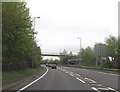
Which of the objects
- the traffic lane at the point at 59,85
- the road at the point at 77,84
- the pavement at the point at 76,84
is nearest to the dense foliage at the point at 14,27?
the pavement at the point at 76,84

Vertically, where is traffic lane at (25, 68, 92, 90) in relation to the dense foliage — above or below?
below

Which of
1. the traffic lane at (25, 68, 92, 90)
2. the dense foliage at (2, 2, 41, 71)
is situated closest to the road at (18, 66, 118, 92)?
the traffic lane at (25, 68, 92, 90)

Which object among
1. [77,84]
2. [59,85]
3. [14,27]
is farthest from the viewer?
[14,27]

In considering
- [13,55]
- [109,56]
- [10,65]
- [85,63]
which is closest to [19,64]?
[10,65]

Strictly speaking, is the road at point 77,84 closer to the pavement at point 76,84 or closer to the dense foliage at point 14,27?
the pavement at point 76,84

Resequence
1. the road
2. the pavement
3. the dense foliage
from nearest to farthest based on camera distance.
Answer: the pavement < the road < the dense foliage

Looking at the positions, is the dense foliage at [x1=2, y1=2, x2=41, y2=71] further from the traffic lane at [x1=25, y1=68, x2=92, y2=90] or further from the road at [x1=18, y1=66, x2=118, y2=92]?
the traffic lane at [x1=25, y1=68, x2=92, y2=90]

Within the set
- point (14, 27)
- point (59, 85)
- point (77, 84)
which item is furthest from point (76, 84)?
point (14, 27)

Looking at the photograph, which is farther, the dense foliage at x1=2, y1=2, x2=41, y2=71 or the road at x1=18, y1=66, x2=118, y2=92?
the dense foliage at x1=2, y1=2, x2=41, y2=71

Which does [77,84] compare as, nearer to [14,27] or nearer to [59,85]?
[59,85]

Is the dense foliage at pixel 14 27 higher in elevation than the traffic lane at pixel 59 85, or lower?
higher

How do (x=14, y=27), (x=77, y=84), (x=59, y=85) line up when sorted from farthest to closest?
(x=14, y=27) < (x=77, y=84) < (x=59, y=85)

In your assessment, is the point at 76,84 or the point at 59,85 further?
the point at 76,84

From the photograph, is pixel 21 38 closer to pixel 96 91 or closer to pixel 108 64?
pixel 96 91
